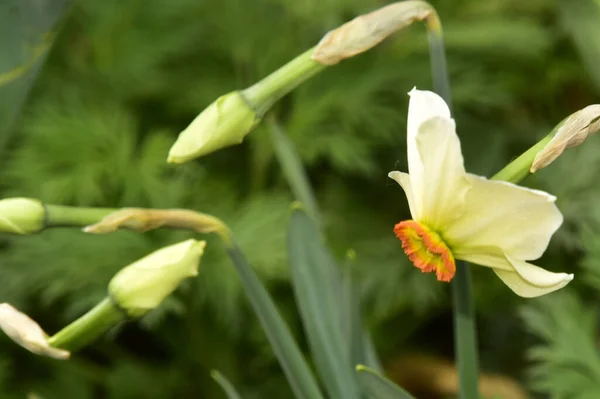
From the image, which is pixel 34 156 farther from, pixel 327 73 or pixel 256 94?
pixel 256 94

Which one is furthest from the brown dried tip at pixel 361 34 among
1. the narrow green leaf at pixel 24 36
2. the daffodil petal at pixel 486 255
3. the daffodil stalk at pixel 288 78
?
the narrow green leaf at pixel 24 36

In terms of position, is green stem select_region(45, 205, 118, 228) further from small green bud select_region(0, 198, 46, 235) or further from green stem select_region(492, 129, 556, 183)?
green stem select_region(492, 129, 556, 183)

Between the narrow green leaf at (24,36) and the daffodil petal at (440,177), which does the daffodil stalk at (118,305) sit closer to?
the daffodil petal at (440,177)

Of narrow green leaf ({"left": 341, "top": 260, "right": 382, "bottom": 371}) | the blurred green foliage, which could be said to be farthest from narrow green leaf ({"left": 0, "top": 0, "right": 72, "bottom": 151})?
narrow green leaf ({"left": 341, "top": 260, "right": 382, "bottom": 371})

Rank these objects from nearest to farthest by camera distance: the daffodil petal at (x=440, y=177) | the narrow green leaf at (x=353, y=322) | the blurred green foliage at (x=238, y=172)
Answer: the daffodil petal at (x=440, y=177), the narrow green leaf at (x=353, y=322), the blurred green foliage at (x=238, y=172)

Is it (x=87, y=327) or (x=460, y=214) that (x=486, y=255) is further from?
(x=87, y=327)

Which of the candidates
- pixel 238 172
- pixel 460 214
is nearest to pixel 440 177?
pixel 460 214
